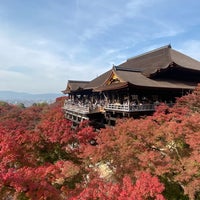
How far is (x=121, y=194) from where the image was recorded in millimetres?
6656

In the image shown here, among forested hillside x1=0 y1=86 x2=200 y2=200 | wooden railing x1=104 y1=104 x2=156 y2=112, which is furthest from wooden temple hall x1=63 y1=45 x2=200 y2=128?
forested hillside x1=0 y1=86 x2=200 y2=200

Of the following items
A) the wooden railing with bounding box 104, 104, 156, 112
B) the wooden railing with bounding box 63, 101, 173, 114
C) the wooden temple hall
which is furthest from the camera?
the wooden temple hall

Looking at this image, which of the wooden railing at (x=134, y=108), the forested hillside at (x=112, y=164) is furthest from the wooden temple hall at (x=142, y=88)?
the forested hillside at (x=112, y=164)

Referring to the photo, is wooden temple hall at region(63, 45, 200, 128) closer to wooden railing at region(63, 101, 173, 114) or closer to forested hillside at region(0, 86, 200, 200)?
wooden railing at region(63, 101, 173, 114)

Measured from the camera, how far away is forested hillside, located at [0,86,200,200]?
6.99m

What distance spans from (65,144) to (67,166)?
3411 mm

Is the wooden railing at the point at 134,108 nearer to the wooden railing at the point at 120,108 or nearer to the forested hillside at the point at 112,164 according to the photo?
the wooden railing at the point at 120,108

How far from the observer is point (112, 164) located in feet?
34.7

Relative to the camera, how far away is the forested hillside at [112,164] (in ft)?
22.9

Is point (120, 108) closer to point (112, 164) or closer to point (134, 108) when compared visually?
point (134, 108)

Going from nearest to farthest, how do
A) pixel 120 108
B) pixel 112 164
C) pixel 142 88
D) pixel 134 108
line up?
pixel 112 164 → pixel 134 108 → pixel 142 88 → pixel 120 108

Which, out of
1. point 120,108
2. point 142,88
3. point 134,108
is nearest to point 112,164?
point 134,108

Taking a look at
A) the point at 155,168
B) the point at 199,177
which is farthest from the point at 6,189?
the point at 199,177

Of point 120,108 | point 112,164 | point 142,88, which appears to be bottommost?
point 112,164
